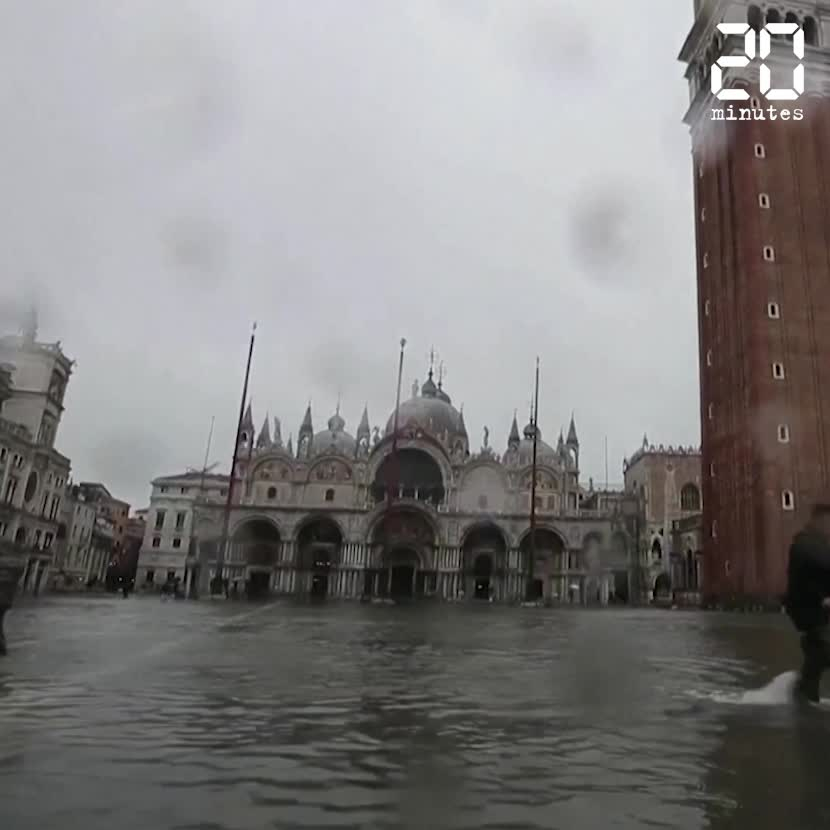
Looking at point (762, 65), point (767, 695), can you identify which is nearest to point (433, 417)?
point (762, 65)

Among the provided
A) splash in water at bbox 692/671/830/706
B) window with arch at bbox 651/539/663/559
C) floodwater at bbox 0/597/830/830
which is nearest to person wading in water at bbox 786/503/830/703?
splash in water at bbox 692/671/830/706

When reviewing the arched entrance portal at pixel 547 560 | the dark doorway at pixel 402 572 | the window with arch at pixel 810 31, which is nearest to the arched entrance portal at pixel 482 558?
the arched entrance portal at pixel 547 560

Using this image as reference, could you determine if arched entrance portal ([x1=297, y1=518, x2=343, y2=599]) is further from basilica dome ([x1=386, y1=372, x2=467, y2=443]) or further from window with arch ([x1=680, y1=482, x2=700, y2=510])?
window with arch ([x1=680, y1=482, x2=700, y2=510])

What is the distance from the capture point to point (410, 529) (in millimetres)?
57688

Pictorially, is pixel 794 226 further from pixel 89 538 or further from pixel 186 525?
pixel 89 538

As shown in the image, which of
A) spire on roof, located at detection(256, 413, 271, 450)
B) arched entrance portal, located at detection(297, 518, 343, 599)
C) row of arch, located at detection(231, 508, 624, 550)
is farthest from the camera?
spire on roof, located at detection(256, 413, 271, 450)

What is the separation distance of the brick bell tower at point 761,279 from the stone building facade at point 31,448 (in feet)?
139

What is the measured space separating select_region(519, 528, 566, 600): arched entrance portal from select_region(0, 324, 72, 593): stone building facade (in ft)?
113

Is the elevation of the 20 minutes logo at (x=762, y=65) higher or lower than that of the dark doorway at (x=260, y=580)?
higher

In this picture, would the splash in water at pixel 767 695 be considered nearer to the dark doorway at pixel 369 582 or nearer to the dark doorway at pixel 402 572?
the dark doorway at pixel 369 582

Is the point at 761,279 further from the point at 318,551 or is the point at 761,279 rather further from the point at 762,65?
the point at 318,551

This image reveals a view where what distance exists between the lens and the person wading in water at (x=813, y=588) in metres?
6.39

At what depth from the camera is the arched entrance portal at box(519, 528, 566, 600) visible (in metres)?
57.2

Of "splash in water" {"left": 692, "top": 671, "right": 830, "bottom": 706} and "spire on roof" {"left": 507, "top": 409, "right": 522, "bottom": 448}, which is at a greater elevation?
"spire on roof" {"left": 507, "top": 409, "right": 522, "bottom": 448}
